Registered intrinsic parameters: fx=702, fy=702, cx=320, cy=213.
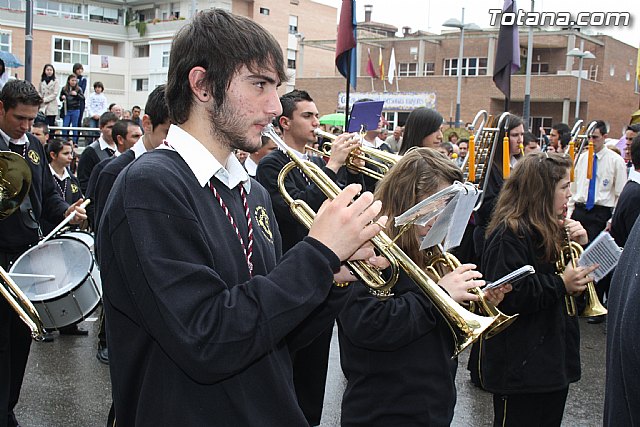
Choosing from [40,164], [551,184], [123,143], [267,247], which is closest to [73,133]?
[123,143]

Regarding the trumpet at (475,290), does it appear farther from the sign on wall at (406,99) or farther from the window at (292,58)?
the window at (292,58)

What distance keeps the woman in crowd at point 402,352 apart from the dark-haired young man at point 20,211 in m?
2.36

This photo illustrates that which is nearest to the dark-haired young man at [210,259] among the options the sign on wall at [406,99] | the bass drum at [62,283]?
the bass drum at [62,283]

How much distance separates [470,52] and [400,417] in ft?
152

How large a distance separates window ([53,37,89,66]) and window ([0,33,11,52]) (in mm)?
3185

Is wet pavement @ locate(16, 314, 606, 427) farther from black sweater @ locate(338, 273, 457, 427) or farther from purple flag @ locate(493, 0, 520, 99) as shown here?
purple flag @ locate(493, 0, 520, 99)

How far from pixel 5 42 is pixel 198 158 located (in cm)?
5302

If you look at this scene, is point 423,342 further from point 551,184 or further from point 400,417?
point 551,184

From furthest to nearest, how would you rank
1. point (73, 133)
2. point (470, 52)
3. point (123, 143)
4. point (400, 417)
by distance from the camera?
point (470, 52) → point (73, 133) → point (123, 143) → point (400, 417)

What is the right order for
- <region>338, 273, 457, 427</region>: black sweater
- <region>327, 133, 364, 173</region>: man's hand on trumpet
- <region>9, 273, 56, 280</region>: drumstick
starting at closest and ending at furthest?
<region>338, 273, 457, 427</region>: black sweater < <region>327, 133, 364, 173</region>: man's hand on trumpet < <region>9, 273, 56, 280</region>: drumstick

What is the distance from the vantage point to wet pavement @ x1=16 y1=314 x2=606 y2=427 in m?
4.92

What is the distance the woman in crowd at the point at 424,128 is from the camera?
584cm

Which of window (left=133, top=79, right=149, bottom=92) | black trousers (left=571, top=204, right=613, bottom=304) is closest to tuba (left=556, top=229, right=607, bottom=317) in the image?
black trousers (left=571, top=204, right=613, bottom=304)

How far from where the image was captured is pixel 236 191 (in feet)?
6.91
